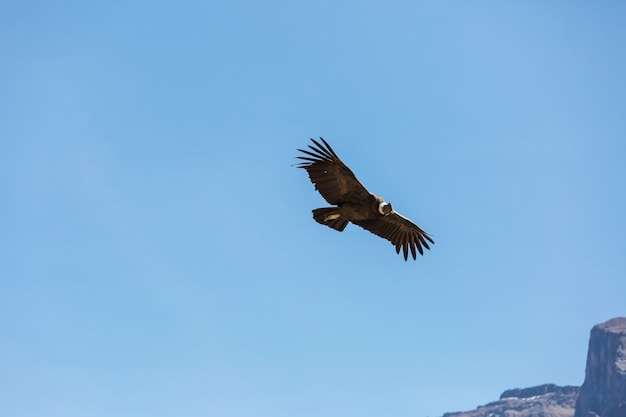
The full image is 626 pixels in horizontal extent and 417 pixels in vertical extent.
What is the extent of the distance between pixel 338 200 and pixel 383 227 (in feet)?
12.4

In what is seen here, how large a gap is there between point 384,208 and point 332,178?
95.4 inches

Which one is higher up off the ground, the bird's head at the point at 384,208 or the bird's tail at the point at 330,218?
the bird's head at the point at 384,208

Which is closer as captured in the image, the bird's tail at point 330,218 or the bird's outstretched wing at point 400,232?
the bird's tail at point 330,218

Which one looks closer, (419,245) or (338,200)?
(338,200)

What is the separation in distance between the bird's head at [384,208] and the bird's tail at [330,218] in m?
1.42

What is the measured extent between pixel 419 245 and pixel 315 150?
24.1 ft

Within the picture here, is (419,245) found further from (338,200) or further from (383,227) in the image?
(338,200)

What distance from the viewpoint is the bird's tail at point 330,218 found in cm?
3281

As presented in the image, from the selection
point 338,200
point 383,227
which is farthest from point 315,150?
point 383,227

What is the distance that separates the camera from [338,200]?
33000 mm

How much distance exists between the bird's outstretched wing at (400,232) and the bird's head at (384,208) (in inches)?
69.2

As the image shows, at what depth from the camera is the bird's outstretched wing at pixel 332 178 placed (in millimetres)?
31828

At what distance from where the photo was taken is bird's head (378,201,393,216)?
33188mm

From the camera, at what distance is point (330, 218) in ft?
109
